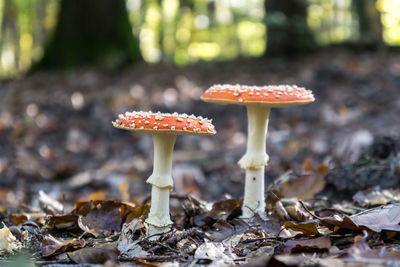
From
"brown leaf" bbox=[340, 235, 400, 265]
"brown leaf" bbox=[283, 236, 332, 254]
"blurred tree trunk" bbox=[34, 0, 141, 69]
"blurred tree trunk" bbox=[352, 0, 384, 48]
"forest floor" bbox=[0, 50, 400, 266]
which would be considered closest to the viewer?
"brown leaf" bbox=[340, 235, 400, 265]

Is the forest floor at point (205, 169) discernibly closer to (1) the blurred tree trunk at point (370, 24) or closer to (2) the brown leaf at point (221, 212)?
(2) the brown leaf at point (221, 212)

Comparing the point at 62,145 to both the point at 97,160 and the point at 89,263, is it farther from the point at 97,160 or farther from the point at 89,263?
the point at 89,263

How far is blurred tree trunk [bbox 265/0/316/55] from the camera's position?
9.73 metres

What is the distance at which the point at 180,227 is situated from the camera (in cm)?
266

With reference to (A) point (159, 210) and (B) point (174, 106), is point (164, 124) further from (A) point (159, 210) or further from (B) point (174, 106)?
(B) point (174, 106)

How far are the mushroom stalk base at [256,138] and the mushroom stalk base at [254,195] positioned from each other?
69mm

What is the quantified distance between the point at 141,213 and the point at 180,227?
0.27 m

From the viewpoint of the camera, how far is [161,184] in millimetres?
2410

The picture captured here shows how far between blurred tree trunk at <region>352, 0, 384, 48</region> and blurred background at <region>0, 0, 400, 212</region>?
0.13ft

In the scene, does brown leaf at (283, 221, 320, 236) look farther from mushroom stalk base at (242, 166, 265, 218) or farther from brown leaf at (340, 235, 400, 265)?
mushroom stalk base at (242, 166, 265, 218)

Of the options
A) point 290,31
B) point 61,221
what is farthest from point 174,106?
point 61,221

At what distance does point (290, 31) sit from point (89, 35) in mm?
5283

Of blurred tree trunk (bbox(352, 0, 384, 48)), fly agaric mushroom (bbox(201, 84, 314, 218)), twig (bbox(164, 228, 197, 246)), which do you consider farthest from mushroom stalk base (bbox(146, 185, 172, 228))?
blurred tree trunk (bbox(352, 0, 384, 48))

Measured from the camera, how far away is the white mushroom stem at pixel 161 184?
2.39 m
